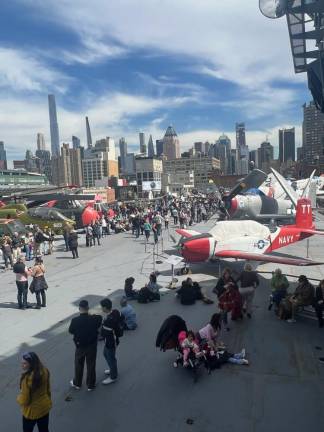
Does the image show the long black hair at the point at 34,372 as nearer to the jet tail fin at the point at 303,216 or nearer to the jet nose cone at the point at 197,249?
the jet nose cone at the point at 197,249

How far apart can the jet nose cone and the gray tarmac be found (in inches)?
89.5

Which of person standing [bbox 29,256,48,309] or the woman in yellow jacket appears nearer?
the woman in yellow jacket

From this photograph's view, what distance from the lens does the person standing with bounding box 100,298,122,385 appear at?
6207mm

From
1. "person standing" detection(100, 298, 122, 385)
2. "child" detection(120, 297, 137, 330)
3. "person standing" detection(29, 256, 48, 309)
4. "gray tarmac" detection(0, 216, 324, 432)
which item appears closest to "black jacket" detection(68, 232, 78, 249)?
"gray tarmac" detection(0, 216, 324, 432)

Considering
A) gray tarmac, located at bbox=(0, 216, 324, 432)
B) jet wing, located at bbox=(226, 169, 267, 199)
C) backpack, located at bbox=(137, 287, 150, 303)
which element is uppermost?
jet wing, located at bbox=(226, 169, 267, 199)

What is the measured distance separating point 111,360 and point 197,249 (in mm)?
7399

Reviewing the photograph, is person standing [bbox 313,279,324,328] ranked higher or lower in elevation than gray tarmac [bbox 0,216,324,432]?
higher

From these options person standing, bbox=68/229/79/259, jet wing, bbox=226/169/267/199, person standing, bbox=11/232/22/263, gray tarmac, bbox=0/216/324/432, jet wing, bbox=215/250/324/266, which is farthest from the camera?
jet wing, bbox=226/169/267/199

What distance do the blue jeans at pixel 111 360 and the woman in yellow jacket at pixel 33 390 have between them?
A: 172 cm

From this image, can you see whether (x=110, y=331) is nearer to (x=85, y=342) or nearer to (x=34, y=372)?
(x=85, y=342)

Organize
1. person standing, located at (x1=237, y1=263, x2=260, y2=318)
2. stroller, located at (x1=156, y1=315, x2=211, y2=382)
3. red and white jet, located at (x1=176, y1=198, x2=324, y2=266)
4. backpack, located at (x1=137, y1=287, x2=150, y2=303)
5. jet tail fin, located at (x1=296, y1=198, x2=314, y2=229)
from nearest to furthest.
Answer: stroller, located at (x1=156, y1=315, x2=211, y2=382) < person standing, located at (x1=237, y1=263, x2=260, y2=318) < backpack, located at (x1=137, y1=287, x2=150, y2=303) < red and white jet, located at (x1=176, y1=198, x2=324, y2=266) < jet tail fin, located at (x1=296, y1=198, x2=314, y2=229)

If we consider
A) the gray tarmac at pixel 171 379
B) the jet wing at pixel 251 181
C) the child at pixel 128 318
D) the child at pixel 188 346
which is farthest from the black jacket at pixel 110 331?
the jet wing at pixel 251 181

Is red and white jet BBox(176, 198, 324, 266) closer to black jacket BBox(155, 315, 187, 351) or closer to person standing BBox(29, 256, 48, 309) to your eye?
person standing BBox(29, 256, 48, 309)

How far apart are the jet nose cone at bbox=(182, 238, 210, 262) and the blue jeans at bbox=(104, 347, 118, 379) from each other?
7257 millimetres
